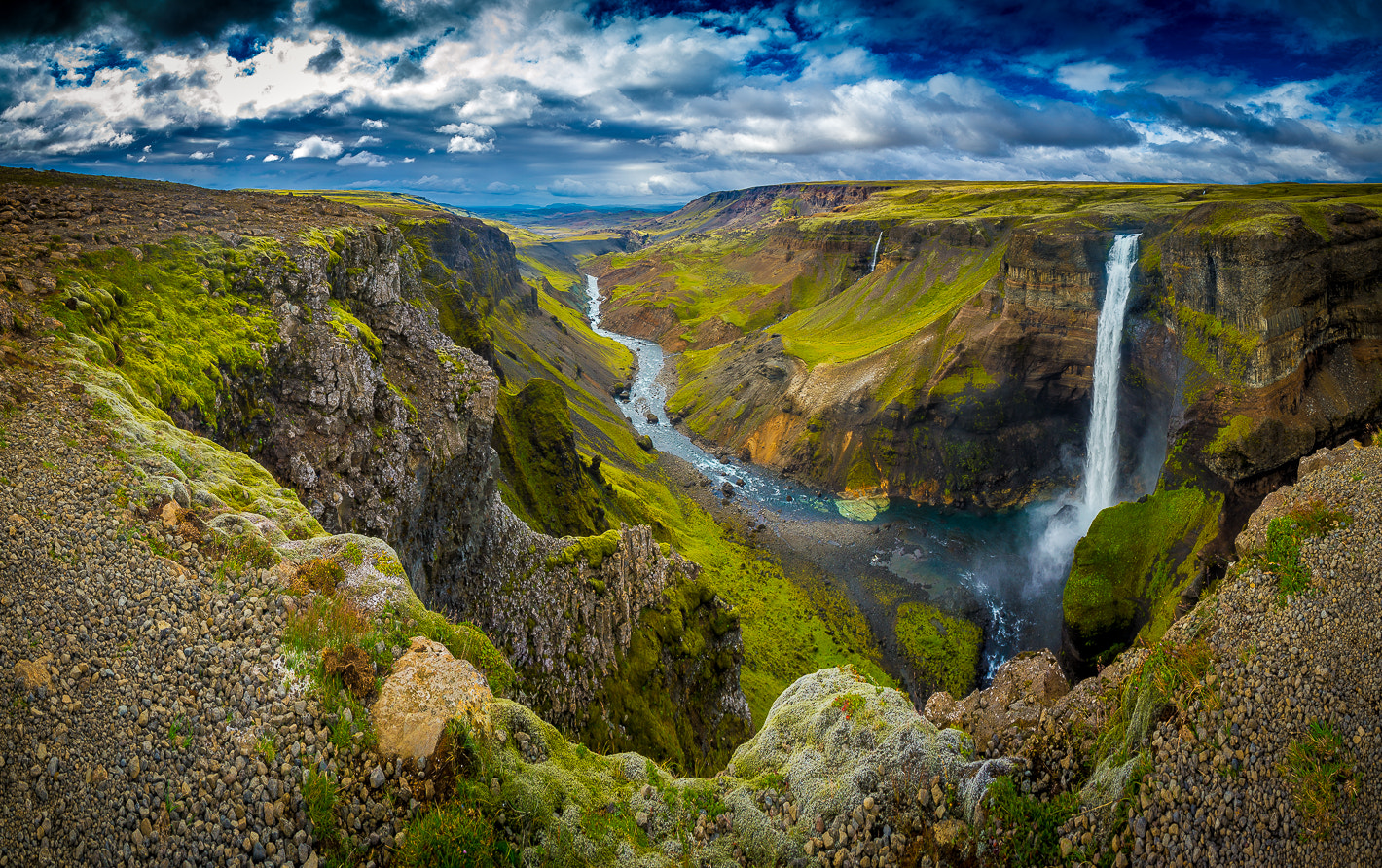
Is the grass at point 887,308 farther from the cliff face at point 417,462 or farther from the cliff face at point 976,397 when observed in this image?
the cliff face at point 417,462

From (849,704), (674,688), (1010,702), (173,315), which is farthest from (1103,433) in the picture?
(173,315)

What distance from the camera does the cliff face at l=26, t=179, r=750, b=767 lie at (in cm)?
1886

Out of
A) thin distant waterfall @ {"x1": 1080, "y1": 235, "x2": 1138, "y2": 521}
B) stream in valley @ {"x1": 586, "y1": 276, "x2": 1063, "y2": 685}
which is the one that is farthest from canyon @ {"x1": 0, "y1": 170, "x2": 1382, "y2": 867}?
thin distant waterfall @ {"x1": 1080, "y1": 235, "x2": 1138, "y2": 521}

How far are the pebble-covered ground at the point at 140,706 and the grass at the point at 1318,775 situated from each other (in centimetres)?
1299

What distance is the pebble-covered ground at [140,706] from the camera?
726 cm

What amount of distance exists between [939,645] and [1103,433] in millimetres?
29086

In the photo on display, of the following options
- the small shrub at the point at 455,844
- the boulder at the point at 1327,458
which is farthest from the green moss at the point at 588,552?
the boulder at the point at 1327,458

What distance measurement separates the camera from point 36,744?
7328mm

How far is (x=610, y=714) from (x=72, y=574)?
685 inches

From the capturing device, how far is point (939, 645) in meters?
46.1

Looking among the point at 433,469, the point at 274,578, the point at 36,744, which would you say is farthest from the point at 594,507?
the point at 36,744

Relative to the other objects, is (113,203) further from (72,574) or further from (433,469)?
(72,574)

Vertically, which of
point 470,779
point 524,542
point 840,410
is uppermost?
point 470,779

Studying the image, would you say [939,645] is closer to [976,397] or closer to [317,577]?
[976,397]
